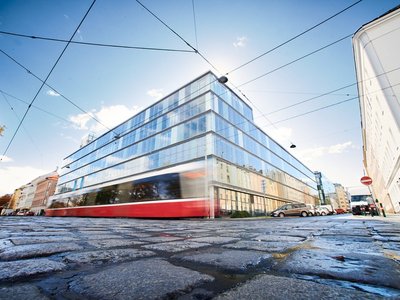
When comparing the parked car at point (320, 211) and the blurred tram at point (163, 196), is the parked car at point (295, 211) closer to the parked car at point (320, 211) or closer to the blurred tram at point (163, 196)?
the parked car at point (320, 211)

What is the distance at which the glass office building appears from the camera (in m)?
17.2

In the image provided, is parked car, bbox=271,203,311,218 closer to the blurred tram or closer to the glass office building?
the glass office building

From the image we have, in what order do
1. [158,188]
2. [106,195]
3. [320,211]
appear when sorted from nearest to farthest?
[158,188] → [106,195] → [320,211]

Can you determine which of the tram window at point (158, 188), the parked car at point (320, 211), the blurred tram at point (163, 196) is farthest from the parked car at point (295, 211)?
the tram window at point (158, 188)

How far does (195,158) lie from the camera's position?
18828 mm

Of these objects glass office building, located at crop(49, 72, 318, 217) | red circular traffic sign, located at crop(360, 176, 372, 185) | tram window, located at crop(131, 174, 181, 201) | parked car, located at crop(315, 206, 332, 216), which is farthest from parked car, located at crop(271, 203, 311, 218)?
tram window, located at crop(131, 174, 181, 201)

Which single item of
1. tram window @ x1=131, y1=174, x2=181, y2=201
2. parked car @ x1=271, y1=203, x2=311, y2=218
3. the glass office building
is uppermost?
the glass office building

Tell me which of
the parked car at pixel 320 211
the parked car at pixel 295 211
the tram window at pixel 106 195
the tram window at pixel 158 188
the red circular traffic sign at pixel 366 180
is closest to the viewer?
the red circular traffic sign at pixel 366 180

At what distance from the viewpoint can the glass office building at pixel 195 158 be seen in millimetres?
17156

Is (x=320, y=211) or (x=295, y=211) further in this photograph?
(x=320, y=211)

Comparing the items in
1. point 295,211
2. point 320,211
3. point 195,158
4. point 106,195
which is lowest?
point 295,211

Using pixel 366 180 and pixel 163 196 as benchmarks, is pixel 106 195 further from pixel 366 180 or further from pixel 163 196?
pixel 366 180

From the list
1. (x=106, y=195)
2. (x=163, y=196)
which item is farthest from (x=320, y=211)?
(x=106, y=195)

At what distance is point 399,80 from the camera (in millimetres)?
10406
